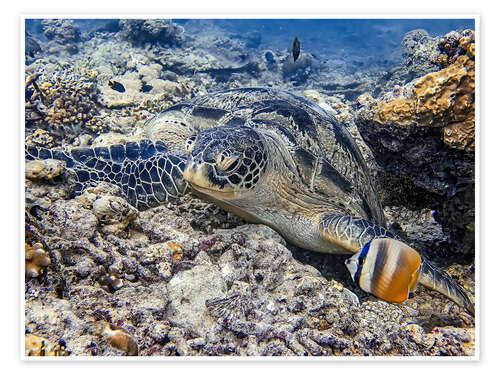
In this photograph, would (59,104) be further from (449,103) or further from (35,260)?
(449,103)

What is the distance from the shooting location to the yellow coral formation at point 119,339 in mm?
1174

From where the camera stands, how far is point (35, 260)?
4.34ft

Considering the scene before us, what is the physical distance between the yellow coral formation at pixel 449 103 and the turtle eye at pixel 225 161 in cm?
116

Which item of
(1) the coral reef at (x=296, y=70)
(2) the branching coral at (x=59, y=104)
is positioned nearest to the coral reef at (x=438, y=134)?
(2) the branching coral at (x=59, y=104)

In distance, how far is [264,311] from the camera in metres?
1.47

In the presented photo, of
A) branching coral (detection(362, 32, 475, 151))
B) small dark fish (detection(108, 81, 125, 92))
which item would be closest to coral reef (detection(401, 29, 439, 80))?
branching coral (detection(362, 32, 475, 151))

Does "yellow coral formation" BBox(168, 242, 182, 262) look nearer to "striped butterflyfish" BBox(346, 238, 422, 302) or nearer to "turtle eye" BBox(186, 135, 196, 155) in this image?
"turtle eye" BBox(186, 135, 196, 155)

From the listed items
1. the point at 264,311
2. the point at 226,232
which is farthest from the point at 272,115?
the point at 264,311

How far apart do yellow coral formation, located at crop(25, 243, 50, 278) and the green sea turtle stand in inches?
36.3

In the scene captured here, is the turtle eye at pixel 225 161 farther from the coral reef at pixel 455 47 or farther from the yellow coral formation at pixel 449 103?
the coral reef at pixel 455 47

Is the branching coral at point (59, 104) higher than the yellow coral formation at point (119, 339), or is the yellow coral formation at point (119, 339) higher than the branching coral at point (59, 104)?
the branching coral at point (59, 104)

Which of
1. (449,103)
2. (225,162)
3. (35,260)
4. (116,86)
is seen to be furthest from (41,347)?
(116,86)

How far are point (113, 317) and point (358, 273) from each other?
1203 mm
